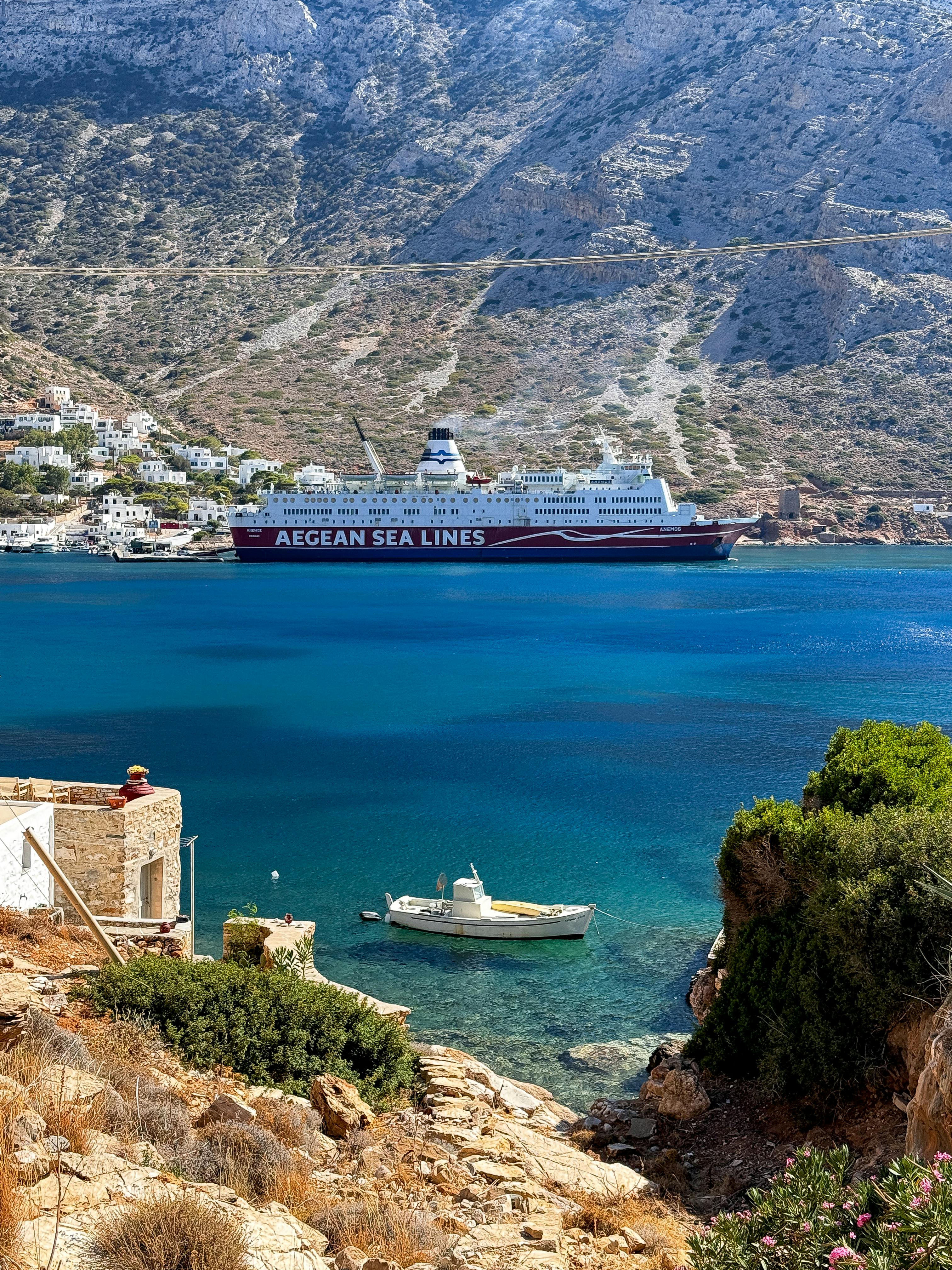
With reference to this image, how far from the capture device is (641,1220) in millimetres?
4750

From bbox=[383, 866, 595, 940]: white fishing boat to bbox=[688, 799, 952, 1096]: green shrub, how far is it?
2.84m

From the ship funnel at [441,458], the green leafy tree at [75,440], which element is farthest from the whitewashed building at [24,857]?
the green leafy tree at [75,440]

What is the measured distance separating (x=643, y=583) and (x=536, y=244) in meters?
44.8

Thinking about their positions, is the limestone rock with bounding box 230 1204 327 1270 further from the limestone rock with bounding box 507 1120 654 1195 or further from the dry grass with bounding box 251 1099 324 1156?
the limestone rock with bounding box 507 1120 654 1195

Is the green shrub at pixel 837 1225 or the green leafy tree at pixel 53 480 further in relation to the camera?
the green leafy tree at pixel 53 480

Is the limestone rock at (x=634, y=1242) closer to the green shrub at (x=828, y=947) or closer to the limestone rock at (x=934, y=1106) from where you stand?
the limestone rock at (x=934, y=1106)

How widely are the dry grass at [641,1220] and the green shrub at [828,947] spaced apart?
62.1 inches

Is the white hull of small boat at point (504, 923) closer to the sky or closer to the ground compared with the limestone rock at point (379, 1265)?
closer to the ground

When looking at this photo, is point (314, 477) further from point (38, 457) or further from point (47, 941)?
point (47, 941)

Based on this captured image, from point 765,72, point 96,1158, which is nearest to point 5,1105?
point 96,1158

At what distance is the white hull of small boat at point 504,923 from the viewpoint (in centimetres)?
1032

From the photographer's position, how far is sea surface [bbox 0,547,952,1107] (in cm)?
969

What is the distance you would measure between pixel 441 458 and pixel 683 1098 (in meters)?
52.9

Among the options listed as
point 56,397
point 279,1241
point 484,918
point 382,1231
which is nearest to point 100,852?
point 484,918
